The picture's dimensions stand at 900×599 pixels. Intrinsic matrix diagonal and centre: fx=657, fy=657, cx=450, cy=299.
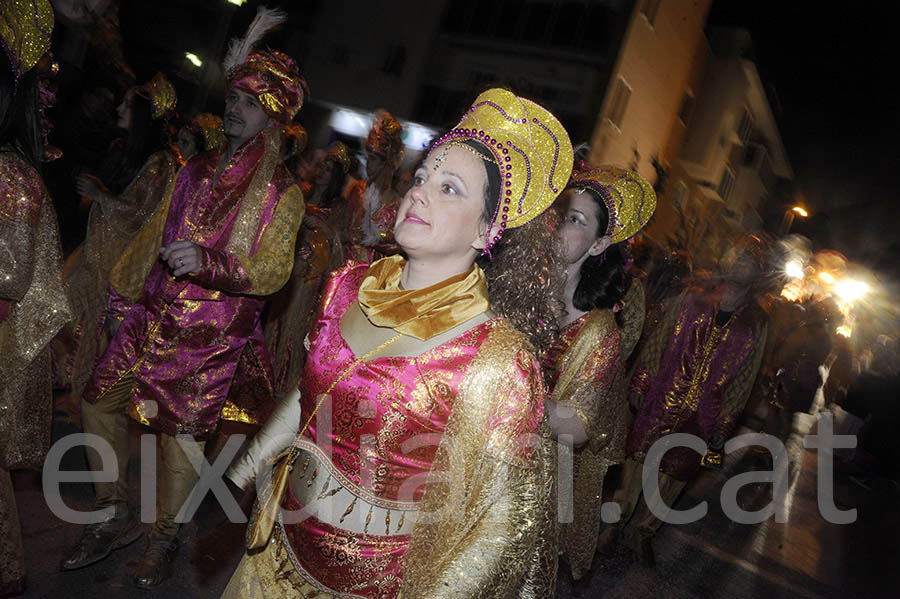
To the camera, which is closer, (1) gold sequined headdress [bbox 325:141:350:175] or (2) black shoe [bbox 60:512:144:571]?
(2) black shoe [bbox 60:512:144:571]

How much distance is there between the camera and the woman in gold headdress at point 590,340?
3.03 meters

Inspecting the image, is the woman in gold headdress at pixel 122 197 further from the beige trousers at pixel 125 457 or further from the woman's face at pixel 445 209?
the woman's face at pixel 445 209

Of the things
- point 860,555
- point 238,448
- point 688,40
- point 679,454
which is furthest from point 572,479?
point 688,40

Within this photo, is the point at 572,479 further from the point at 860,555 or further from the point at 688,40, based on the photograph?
the point at 688,40

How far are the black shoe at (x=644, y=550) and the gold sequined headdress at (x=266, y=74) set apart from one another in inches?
163

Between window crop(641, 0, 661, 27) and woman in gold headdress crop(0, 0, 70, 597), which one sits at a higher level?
window crop(641, 0, 661, 27)

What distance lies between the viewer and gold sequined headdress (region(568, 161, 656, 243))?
11.4 feet

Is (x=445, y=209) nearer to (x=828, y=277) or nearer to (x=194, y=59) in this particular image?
(x=194, y=59)

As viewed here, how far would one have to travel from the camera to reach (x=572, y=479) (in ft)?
12.1

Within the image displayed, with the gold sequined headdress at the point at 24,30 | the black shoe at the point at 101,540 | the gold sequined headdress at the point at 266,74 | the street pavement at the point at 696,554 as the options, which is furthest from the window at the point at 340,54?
the gold sequined headdress at the point at 24,30

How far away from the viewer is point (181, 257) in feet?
9.12

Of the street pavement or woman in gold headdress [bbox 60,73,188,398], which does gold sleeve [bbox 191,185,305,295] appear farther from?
woman in gold headdress [bbox 60,73,188,398]

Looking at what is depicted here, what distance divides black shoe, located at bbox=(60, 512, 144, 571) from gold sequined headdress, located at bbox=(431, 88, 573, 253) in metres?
2.71

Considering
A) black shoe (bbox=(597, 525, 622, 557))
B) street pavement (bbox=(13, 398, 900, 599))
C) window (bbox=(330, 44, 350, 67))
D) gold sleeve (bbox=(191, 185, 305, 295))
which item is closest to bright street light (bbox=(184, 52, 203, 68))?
street pavement (bbox=(13, 398, 900, 599))
